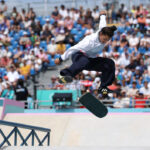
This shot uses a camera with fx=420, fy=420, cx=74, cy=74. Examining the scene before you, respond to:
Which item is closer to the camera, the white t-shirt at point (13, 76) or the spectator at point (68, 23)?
the white t-shirt at point (13, 76)

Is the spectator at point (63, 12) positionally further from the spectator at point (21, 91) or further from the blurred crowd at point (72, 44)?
the spectator at point (21, 91)

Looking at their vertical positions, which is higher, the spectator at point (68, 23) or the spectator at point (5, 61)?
the spectator at point (68, 23)

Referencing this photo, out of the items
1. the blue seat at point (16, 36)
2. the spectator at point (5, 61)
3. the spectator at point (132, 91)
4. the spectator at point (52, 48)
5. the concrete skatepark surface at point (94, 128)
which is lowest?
the concrete skatepark surface at point (94, 128)

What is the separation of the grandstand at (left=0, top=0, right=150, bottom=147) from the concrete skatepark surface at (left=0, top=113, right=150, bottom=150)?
5 centimetres

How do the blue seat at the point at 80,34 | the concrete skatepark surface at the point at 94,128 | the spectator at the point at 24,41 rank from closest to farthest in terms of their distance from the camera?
the concrete skatepark surface at the point at 94,128 < the blue seat at the point at 80,34 < the spectator at the point at 24,41

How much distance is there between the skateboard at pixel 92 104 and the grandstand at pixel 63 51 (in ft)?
10.4

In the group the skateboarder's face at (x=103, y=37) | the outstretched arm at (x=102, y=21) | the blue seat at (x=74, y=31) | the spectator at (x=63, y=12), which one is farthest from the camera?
the spectator at (x=63, y=12)

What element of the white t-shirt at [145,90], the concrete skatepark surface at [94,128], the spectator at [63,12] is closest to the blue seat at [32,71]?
the concrete skatepark surface at [94,128]

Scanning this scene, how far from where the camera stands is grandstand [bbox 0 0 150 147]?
1379 cm

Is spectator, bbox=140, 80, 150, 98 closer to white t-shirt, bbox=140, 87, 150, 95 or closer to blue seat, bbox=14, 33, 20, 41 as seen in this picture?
white t-shirt, bbox=140, 87, 150, 95

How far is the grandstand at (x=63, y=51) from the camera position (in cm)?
1379

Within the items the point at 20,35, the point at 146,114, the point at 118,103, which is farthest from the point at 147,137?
the point at 20,35

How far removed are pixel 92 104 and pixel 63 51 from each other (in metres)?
8.35

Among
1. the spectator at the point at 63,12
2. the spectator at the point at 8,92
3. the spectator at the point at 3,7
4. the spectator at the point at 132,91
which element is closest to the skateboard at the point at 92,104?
the spectator at the point at 132,91
